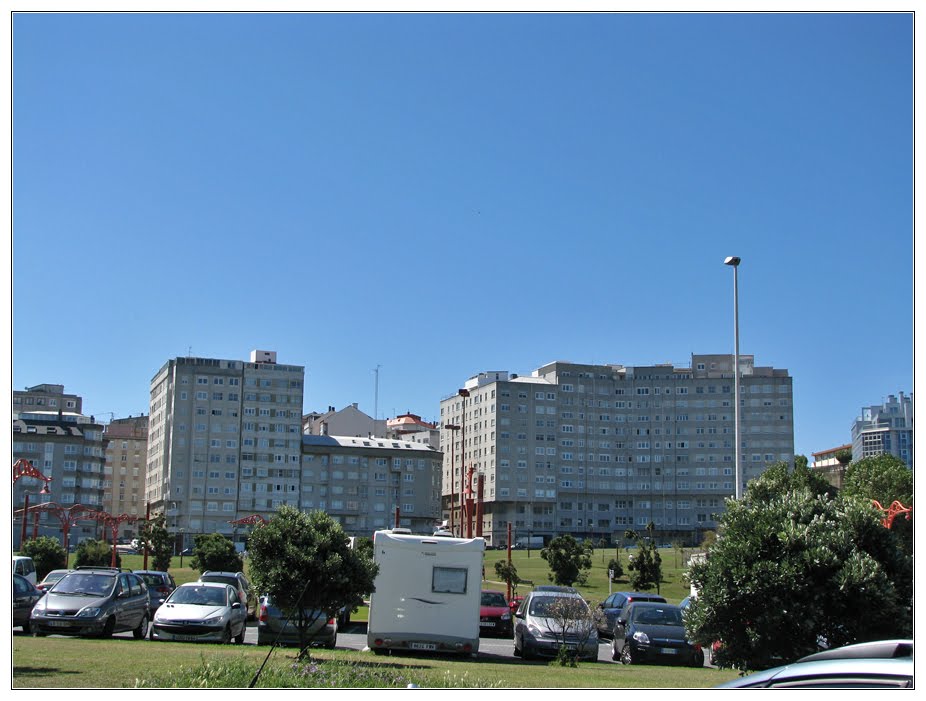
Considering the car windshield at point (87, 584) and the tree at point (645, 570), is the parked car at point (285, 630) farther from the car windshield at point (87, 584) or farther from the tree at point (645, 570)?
the tree at point (645, 570)

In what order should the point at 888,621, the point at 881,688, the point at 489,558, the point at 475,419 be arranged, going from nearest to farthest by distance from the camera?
the point at 881,688, the point at 888,621, the point at 489,558, the point at 475,419

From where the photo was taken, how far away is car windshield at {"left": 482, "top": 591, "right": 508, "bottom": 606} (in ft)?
94.3

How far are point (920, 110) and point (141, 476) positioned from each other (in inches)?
7075

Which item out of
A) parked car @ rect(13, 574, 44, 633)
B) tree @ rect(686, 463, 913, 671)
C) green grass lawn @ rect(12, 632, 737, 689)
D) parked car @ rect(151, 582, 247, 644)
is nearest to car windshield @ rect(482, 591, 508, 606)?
green grass lawn @ rect(12, 632, 737, 689)

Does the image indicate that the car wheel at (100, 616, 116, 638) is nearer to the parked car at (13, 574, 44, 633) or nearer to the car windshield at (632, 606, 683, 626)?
the parked car at (13, 574, 44, 633)

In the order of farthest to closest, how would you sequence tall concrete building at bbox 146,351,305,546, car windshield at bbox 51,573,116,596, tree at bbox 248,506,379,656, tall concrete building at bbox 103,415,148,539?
tall concrete building at bbox 103,415,148,539
tall concrete building at bbox 146,351,305,546
car windshield at bbox 51,573,116,596
tree at bbox 248,506,379,656

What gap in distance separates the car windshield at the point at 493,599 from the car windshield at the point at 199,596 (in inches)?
355

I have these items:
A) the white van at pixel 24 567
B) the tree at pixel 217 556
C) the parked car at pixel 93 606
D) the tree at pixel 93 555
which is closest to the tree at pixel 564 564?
the tree at pixel 217 556

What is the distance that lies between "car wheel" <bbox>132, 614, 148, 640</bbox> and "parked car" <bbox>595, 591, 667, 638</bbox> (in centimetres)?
1103

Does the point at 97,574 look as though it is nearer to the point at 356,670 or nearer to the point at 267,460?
the point at 356,670

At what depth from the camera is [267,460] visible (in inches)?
5020

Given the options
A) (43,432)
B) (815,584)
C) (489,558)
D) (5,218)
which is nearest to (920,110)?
(815,584)

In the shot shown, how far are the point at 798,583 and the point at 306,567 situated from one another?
849 centimetres

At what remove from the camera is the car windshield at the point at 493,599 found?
2874cm
